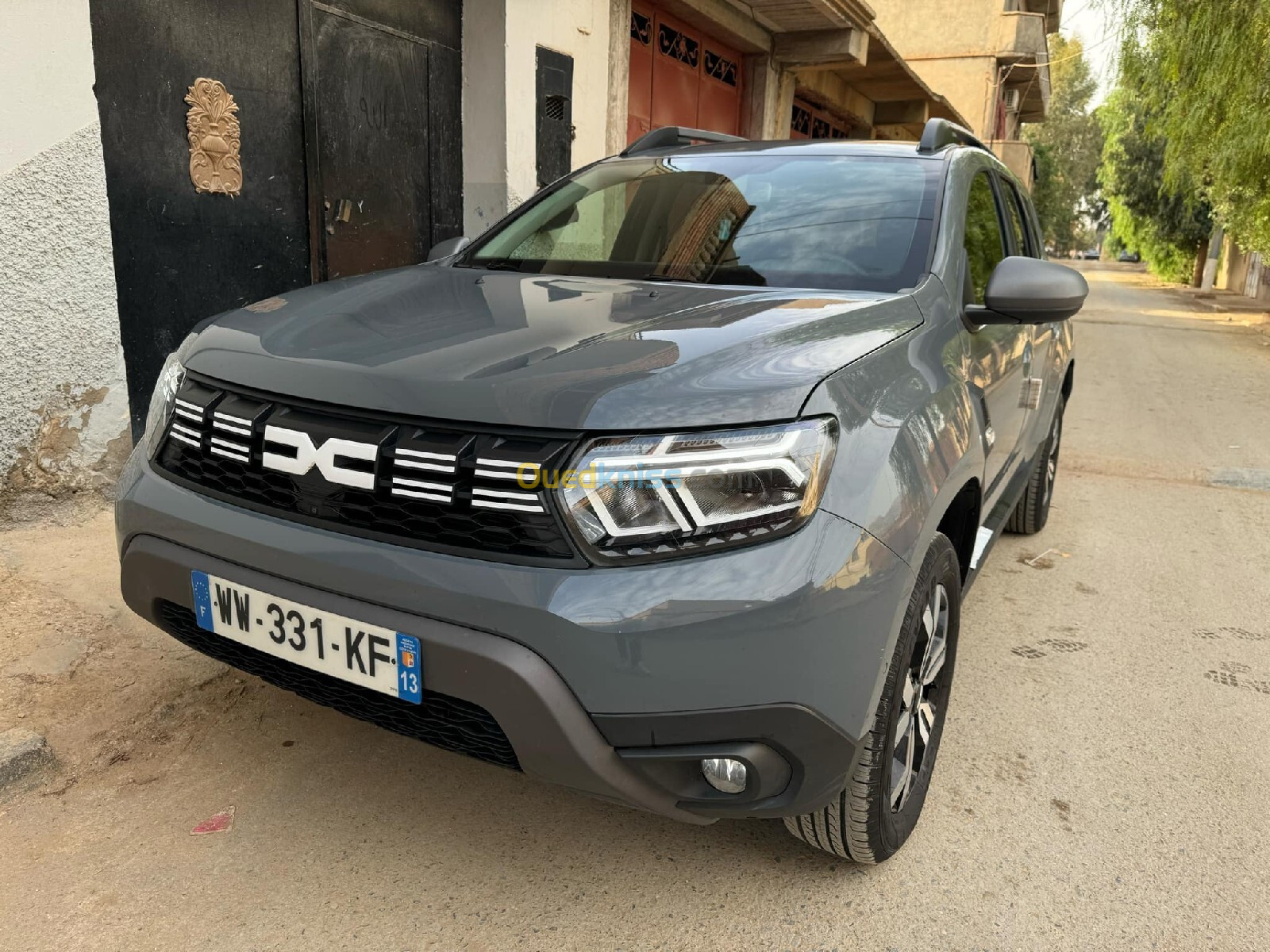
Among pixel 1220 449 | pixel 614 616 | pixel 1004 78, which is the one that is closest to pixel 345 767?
pixel 614 616

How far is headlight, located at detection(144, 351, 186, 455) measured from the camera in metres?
2.16

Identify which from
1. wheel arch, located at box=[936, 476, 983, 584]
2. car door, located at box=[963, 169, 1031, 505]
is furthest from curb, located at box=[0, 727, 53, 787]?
car door, located at box=[963, 169, 1031, 505]

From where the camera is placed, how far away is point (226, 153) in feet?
15.2

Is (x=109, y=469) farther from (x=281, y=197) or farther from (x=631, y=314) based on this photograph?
(x=631, y=314)

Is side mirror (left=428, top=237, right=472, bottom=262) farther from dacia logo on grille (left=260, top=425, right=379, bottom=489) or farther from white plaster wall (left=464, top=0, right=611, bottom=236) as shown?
white plaster wall (left=464, top=0, right=611, bottom=236)

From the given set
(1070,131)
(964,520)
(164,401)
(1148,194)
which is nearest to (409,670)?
(164,401)

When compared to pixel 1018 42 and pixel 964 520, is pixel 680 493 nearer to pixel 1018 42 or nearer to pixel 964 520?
pixel 964 520

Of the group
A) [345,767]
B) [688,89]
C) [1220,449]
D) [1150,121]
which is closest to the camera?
[345,767]

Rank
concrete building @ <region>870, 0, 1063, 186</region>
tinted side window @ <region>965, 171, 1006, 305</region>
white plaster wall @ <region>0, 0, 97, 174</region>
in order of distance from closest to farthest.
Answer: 1. tinted side window @ <region>965, 171, 1006, 305</region>
2. white plaster wall @ <region>0, 0, 97, 174</region>
3. concrete building @ <region>870, 0, 1063, 186</region>

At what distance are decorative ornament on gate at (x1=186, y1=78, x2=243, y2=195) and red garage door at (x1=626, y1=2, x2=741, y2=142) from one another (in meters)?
4.32

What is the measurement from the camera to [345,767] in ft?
8.04

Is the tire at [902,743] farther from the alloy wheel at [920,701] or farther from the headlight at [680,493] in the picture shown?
the headlight at [680,493]

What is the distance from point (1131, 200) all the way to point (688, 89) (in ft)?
82.9

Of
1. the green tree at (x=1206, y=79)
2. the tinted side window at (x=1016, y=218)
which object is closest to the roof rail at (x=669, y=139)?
the tinted side window at (x=1016, y=218)
